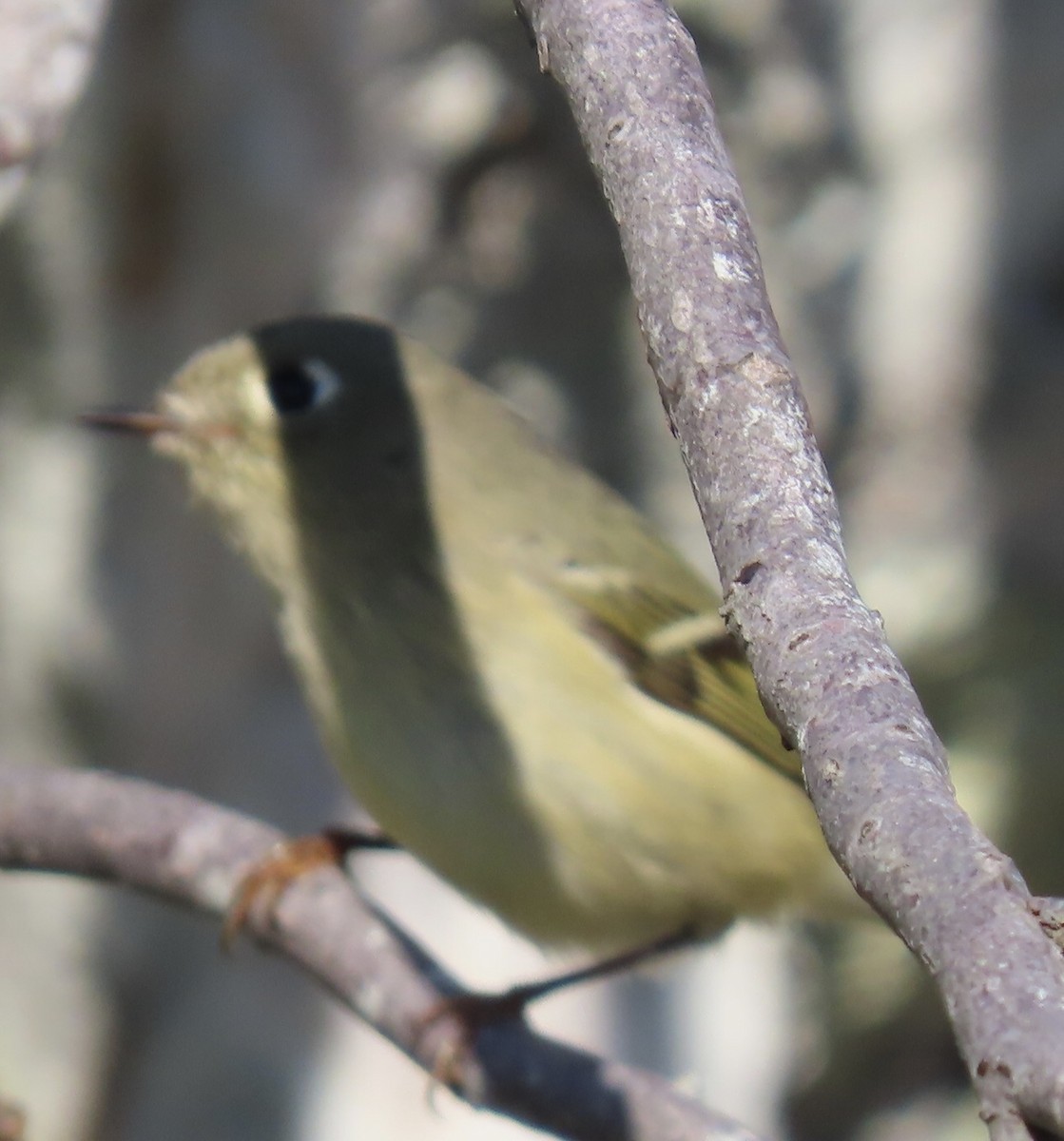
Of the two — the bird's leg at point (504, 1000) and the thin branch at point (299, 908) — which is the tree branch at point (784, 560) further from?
the bird's leg at point (504, 1000)

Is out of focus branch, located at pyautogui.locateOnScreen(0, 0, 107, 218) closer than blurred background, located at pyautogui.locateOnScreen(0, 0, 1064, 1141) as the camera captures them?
Yes

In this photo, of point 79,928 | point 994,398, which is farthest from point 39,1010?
point 994,398

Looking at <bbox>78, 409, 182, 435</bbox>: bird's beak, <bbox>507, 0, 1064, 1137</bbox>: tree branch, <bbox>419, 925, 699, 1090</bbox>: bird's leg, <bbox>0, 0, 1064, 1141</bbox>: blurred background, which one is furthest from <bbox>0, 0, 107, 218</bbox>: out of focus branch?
<bbox>0, 0, 1064, 1141</bbox>: blurred background

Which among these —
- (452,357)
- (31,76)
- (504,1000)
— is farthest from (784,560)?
(452,357)

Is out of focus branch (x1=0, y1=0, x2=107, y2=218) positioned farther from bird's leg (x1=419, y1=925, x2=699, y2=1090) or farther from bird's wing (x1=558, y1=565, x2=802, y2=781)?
bird's leg (x1=419, y1=925, x2=699, y2=1090)

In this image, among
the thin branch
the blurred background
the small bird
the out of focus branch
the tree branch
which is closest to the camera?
the tree branch
